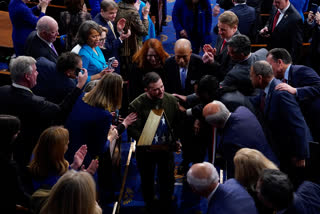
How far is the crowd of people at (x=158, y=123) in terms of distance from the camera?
2.26 metres

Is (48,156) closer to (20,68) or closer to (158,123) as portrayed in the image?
(20,68)

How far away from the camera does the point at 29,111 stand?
2873 mm

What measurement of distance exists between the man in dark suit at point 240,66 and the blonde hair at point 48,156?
5.57 ft

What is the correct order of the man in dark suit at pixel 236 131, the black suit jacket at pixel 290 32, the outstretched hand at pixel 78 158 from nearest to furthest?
the outstretched hand at pixel 78 158 < the man in dark suit at pixel 236 131 < the black suit jacket at pixel 290 32

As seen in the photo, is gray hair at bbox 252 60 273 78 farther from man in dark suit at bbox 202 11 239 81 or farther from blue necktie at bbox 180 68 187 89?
blue necktie at bbox 180 68 187 89

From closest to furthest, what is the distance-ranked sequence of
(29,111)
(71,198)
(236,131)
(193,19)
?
(71,198) < (236,131) < (29,111) < (193,19)

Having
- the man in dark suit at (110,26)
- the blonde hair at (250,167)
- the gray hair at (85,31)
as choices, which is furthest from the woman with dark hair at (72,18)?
the blonde hair at (250,167)

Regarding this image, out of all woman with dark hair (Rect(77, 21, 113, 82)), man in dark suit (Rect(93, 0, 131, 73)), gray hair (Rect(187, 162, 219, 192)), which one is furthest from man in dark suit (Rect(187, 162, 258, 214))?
man in dark suit (Rect(93, 0, 131, 73))

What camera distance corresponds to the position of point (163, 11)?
728 cm

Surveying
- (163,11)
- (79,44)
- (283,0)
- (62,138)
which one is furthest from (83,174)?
(163,11)

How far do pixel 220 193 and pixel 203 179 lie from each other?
0.47 feet

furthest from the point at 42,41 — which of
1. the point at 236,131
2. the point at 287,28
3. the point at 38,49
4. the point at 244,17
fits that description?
the point at 287,28

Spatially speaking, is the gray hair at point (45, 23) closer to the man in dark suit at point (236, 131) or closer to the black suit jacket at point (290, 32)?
the man in dark suit at point (236, 131)

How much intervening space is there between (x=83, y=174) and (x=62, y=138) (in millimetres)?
489
